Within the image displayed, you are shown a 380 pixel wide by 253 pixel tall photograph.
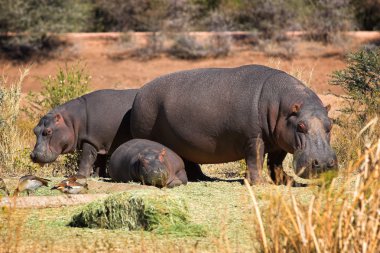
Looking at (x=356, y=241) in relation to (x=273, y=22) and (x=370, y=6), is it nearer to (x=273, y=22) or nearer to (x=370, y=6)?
(x=273, y=22)

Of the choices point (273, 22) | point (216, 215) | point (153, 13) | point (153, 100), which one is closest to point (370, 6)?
point (273, 22)

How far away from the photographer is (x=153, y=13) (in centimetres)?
2925

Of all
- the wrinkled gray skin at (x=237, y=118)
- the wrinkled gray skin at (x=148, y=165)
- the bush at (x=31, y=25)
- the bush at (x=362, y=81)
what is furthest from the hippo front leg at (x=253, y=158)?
the bush at (x=31, y=25)

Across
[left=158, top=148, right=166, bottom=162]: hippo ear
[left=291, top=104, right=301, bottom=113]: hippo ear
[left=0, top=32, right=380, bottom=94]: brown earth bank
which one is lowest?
[left=0, top=32, right=380, bottom=94]: brown earth bank

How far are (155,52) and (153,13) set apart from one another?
2134 mm

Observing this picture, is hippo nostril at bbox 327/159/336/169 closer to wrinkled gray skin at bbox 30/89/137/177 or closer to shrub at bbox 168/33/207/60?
wrinkled gray skin at bbox 30/89/137/177

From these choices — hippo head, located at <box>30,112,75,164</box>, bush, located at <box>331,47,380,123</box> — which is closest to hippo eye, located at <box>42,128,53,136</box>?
hippo head, located at <box>30,112,75,164</box>

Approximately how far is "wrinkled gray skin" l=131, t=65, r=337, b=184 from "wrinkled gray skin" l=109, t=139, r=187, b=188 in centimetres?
29

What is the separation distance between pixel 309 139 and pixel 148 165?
5.32 ft

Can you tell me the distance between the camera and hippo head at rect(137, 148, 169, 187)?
983cm

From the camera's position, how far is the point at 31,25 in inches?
1113

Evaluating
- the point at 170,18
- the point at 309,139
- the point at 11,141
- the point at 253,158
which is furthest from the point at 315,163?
the point at 170,18

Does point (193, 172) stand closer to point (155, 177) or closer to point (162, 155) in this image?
point (162, 155)

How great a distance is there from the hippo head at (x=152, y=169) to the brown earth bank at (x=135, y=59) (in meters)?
14.3
